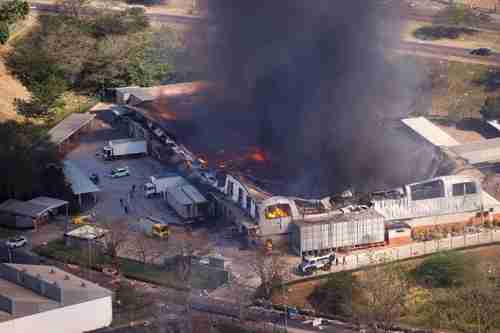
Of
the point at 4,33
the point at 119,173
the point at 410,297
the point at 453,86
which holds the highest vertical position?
the point at 4,33

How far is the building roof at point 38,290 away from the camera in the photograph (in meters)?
17.3

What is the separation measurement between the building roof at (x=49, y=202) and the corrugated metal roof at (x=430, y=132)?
30.3 ft

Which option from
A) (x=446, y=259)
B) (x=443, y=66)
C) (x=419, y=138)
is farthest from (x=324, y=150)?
(x=443, y=66)

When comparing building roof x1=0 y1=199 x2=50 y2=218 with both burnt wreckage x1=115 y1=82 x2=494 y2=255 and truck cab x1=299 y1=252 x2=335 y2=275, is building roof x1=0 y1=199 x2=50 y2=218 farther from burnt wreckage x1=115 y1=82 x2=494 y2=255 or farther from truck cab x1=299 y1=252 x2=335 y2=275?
truck cab x1=299 y1=252 x2=335 y2=275

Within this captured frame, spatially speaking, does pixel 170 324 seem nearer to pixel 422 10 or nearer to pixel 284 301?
pixel 284 301

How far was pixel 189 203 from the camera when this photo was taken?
2281 centimetres

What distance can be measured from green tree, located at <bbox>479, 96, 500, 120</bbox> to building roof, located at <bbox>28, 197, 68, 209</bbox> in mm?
12230

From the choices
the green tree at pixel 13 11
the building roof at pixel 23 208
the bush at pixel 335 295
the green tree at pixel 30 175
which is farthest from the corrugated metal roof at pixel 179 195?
the green tree at pixel 13 11

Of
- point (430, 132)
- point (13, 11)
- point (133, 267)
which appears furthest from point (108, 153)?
point (13, 11)

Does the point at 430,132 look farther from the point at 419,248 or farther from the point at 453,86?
the point at 419,248

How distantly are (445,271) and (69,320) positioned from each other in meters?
6.98

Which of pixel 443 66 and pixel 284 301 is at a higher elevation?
pixel 443 66

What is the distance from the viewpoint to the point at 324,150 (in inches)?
951

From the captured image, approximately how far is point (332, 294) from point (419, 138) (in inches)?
338
